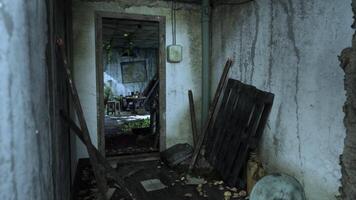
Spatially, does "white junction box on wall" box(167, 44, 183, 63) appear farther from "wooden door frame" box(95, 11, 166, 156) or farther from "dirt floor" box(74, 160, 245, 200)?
"dirt floor" box(74, 160, 245, 200)

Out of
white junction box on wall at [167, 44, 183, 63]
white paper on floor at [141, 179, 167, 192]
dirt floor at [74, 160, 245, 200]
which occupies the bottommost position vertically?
white paper on floor at [141, 179, 167, 192]

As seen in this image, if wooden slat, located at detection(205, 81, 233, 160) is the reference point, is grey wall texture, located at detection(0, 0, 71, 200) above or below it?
above

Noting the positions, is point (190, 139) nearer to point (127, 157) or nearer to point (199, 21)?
point (127, 157)

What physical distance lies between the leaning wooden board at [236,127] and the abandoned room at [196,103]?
0.05 ft

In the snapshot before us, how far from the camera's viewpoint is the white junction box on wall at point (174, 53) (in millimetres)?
4402

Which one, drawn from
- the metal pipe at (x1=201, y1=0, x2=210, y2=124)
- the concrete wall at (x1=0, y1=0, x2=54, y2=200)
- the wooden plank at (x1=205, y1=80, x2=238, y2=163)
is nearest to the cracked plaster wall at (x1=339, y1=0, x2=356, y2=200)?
the wooden plank at (x1=205, y1=80, x2=238, y2=163)

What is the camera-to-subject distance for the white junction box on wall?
4402 mm

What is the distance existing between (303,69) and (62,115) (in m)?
2.21

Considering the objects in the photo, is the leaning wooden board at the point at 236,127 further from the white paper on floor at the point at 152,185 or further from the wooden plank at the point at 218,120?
the white paper on floor at the point at 152,185

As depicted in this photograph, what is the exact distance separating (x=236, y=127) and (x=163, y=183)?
46.7 inches

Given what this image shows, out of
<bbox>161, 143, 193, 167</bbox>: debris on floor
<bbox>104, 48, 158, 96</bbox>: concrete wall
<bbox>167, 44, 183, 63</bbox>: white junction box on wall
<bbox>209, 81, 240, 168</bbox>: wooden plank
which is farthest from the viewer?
<bbox>104, 48, 158, 96</bbox>: concrete wall

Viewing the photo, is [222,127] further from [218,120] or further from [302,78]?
[302,78]

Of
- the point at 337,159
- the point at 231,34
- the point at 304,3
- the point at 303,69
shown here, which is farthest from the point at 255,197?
the point at 231,34

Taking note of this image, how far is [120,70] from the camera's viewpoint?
12750 millimetres
